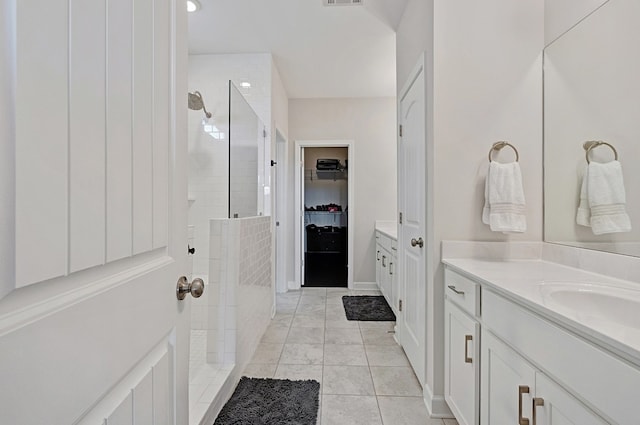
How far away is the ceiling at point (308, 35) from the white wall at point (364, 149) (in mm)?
589

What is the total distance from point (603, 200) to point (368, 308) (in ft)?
8.56

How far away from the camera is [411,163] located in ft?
7.57

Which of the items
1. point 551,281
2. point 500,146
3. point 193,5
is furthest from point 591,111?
point 193,5

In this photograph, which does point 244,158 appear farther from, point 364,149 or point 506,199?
point 364,149

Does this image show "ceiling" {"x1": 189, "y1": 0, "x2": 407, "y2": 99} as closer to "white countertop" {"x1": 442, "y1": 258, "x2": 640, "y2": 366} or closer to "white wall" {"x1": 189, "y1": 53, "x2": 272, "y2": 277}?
"white wall" {"x1": 189, "y1": 53, "x2": 272, "y2": 277}

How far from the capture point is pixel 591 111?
1.49 metres

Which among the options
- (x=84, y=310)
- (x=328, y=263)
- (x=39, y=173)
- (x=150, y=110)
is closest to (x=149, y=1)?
(x=150, y=110)

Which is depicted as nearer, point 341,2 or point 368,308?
point 341,2

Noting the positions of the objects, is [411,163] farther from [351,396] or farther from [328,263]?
[328,263]

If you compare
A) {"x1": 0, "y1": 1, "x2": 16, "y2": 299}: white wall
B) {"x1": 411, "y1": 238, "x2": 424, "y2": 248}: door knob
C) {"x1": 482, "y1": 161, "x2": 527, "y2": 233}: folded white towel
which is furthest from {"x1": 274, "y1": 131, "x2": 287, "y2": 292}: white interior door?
{"x1": 0, "y1": 1, "x2": 16, "y2": 299}: white wall

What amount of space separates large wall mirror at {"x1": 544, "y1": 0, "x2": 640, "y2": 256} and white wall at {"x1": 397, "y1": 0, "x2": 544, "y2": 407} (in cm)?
8

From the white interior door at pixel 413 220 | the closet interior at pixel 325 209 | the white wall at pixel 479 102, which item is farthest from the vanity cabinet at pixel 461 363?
the closet interior at pixel 325 209

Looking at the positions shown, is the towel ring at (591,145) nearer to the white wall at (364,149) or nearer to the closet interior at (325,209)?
the white wall at (364,149)

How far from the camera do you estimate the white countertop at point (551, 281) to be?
2.35 ft
